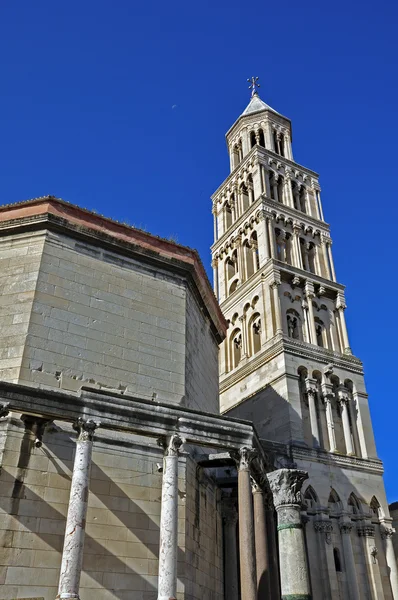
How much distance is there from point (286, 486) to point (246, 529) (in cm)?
141

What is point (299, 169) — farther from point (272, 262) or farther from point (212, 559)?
point (212, 559)

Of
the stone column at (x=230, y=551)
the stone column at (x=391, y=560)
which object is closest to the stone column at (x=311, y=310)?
the stone column at (x=391, y=560)

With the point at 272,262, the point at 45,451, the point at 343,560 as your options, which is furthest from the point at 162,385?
the point at 272,262

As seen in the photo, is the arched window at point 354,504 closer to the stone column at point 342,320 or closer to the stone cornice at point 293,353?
the stone cornice at point 293,353

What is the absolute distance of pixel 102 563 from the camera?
41.0 feet

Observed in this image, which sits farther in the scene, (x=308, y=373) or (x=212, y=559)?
(x=308, y=373)

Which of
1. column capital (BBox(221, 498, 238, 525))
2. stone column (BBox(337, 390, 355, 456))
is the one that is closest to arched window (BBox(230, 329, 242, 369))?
stone column (BBox(337, 390, 355, 456))

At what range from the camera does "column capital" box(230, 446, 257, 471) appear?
13.8m

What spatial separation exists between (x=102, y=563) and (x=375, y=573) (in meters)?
14.5

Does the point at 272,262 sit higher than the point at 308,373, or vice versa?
the point at 272,262

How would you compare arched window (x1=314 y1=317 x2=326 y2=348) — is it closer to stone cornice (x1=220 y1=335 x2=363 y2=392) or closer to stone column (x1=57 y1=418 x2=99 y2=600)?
stone cornice (x1=220 y1=335 x2=363 y2=392)

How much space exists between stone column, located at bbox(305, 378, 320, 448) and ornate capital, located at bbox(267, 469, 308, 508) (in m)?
12.5

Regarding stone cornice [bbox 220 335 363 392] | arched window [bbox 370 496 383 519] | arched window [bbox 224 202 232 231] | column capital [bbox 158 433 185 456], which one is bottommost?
column capital [bbox 158 433 185 456]

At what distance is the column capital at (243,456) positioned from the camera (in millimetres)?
13754
